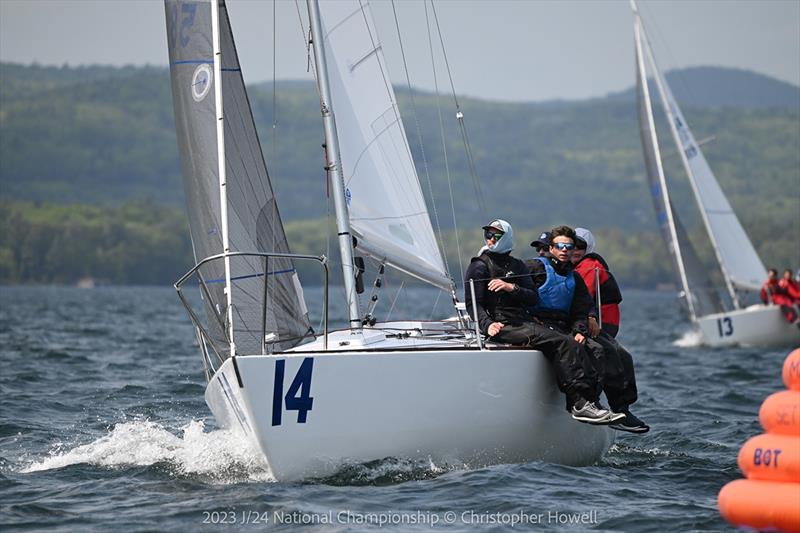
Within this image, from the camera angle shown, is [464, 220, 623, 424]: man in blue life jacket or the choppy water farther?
[464, 220, 623, 424]: man in blue life jacket

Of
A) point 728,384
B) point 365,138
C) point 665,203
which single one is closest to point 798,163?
point 665,203

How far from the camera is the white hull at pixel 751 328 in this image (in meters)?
22.0

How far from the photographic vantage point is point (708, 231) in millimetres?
25156

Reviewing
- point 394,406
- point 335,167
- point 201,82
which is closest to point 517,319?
point 394,406

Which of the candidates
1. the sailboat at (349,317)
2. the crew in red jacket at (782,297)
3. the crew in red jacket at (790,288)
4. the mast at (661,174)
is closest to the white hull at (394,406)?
the sailboat at (349,317)

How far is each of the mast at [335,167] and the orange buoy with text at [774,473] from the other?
3.39 metres

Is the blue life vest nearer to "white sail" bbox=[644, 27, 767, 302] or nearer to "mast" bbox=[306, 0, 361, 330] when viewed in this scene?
"mast" bbox=[306, 0, 361, 330]

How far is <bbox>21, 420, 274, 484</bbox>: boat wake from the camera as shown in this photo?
7637 mm

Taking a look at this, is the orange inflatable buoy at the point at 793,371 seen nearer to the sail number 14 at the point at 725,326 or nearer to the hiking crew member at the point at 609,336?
the hiking crew member at the point at 609,336

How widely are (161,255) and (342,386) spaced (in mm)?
99192

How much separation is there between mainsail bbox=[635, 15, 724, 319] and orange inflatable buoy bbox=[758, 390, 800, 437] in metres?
18.6

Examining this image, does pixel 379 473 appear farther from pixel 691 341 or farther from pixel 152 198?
pixel 152 198

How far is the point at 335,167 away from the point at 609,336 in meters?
2.16

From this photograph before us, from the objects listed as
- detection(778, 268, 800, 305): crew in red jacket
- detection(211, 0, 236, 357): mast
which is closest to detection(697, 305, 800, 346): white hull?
detection(778, 268, 800, 305): crew in red jacket
